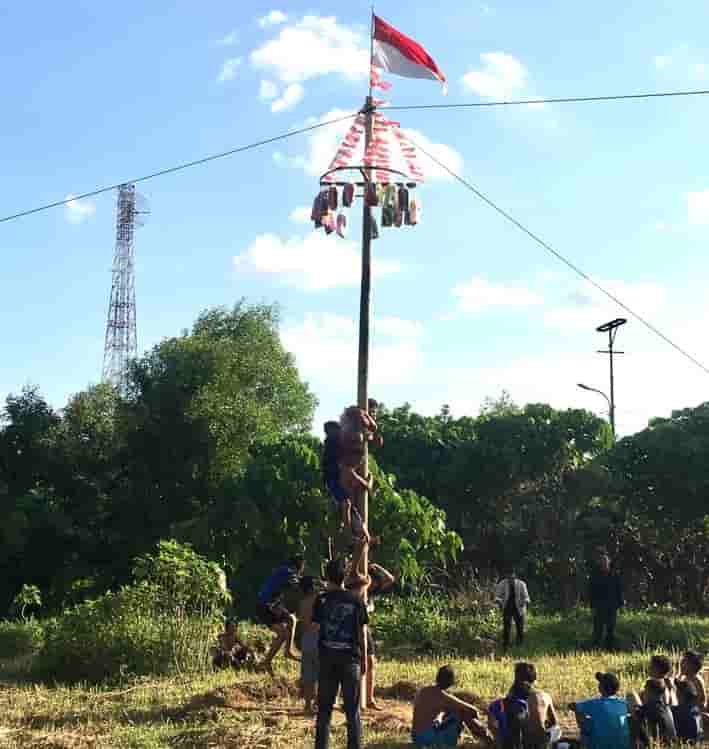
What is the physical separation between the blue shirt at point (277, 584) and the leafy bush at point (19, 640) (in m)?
6.88

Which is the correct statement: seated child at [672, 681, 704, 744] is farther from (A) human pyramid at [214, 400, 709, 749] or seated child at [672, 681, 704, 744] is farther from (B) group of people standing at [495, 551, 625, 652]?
(B) group of people standing at [495, 551, 625, 652]

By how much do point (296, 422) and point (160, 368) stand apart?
22.2 ft

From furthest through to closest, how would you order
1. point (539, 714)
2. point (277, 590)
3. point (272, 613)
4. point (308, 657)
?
point (272, 613) → point (277, 590) → point (308, 657) → point (539, 714)

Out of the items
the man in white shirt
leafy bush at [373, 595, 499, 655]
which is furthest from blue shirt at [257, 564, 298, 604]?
the man in white shirt

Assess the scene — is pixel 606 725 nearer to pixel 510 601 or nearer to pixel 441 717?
pixel 441 717

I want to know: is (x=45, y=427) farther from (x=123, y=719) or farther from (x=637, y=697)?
(x=637, y=697)

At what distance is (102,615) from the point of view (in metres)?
15.2

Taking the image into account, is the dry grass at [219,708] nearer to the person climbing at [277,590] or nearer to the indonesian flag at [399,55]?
the person climbing at [277,590]

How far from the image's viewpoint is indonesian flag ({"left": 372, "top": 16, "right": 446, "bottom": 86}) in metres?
11.7

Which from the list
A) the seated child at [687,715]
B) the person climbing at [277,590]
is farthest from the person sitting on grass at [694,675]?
the person climbing at [277,590]

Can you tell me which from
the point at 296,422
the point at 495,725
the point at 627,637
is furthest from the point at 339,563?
the point at 296,422

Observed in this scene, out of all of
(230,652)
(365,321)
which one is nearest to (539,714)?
(365,321)

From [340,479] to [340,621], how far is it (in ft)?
8.17

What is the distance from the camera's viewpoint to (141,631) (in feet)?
48.6
